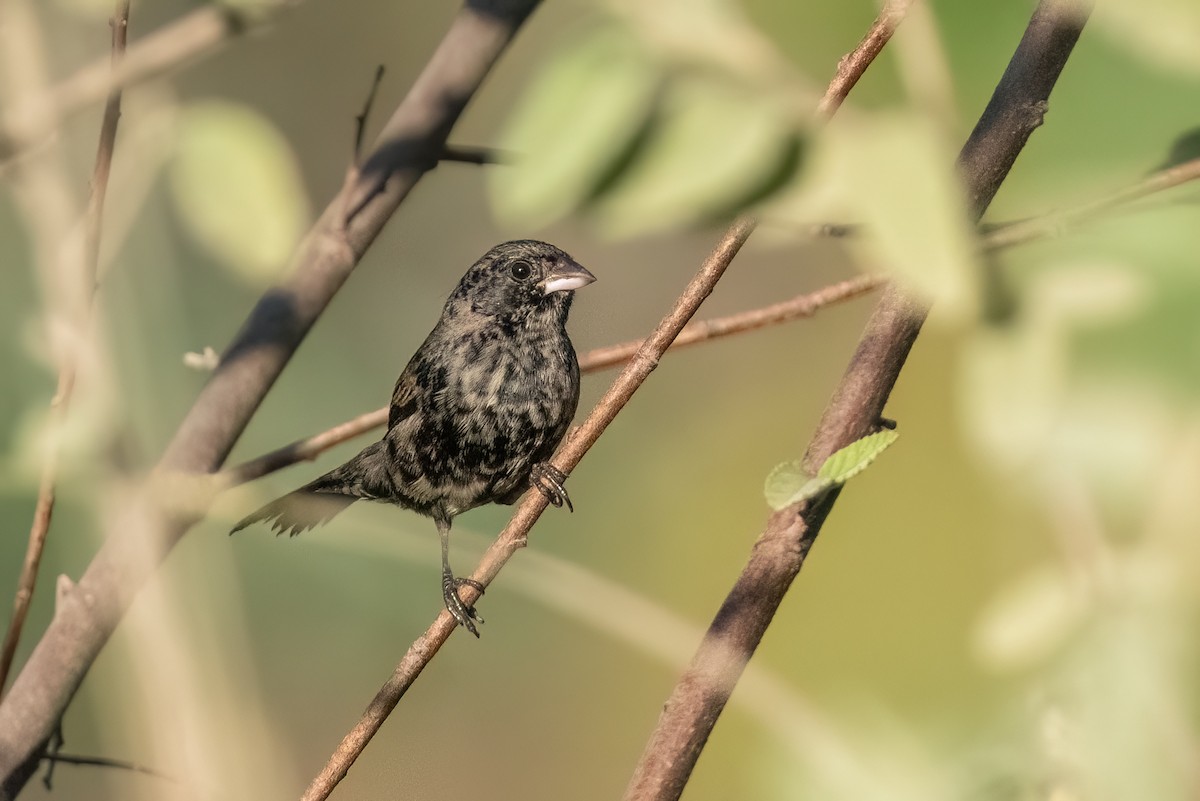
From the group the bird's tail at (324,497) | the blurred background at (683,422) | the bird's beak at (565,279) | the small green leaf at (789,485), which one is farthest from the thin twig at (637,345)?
→ the bird's beak at (565,279)

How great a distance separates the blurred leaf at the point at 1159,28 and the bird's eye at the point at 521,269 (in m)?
2.85

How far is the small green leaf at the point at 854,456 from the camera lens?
3.69 feet

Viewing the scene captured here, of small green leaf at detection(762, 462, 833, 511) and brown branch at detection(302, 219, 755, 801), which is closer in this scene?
small green leaf at detection(762, 462, 833, 511)

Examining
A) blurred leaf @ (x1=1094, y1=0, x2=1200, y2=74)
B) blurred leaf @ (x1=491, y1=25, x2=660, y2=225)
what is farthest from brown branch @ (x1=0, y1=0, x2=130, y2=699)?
blurred leaf @ (x1=1094, y1=0, x2=1200, y2=74)

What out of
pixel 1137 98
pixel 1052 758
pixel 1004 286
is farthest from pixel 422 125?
pixel 1052 758

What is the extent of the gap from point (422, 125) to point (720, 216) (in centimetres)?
134

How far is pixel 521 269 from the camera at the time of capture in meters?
3.75

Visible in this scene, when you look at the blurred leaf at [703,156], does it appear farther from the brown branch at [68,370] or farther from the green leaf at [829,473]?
the brown branch at [68,370]

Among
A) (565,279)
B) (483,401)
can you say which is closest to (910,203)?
(483,401)

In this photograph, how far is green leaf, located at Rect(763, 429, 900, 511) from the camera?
3.70 feet

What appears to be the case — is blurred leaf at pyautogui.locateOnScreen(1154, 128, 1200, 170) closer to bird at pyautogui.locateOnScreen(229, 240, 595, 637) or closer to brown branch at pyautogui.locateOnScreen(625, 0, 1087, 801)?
brown branch at pyautogui.locateOnScreen(625, 0, 1087, 801)

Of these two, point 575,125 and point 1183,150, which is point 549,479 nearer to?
point 1183,150

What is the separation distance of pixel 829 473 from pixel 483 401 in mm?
2363

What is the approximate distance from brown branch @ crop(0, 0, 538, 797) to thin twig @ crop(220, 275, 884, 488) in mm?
99
